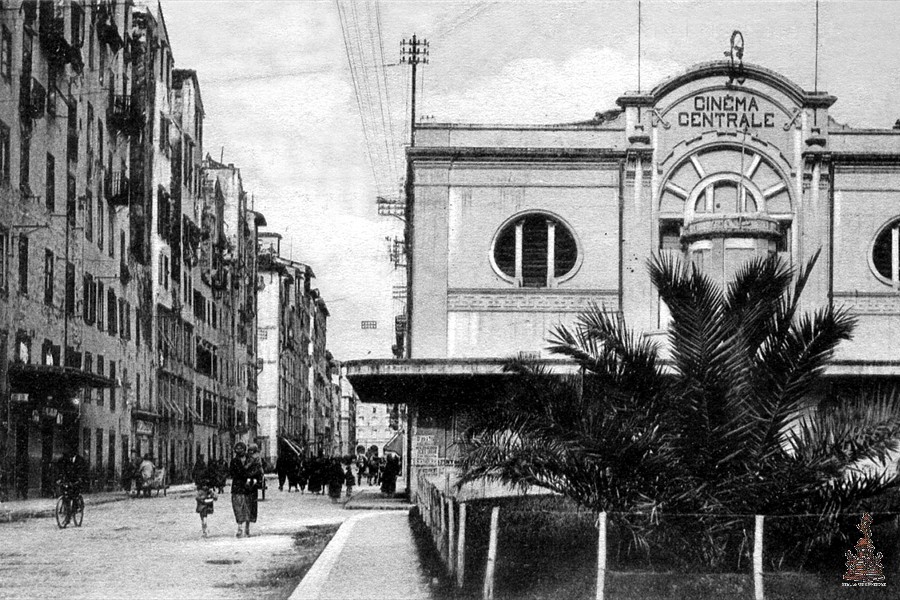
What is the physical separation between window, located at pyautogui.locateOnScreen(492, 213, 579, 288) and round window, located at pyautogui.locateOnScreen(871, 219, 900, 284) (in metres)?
7.91

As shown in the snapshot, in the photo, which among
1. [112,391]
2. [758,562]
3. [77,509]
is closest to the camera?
[758,562]

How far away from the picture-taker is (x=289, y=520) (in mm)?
26297

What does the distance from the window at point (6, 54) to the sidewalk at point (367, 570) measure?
1621 cm

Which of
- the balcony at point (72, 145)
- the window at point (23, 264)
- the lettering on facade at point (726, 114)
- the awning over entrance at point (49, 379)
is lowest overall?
the awning over entrance at point (49, 379)

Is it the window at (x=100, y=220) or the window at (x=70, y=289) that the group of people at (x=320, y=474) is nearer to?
the window at (x=70, y=289)

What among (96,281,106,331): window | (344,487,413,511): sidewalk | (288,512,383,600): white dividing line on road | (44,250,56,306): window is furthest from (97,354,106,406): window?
(288,512,383,600): white dividing line on road

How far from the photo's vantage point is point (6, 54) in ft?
102

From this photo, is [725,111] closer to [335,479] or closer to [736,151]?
[736,151]

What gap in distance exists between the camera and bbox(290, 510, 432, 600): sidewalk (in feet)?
41.1

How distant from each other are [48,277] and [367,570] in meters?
22.4

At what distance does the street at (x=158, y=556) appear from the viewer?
13.5m

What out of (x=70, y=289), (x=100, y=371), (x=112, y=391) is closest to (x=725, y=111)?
(x=70, y=289)

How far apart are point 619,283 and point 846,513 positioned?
22.1m

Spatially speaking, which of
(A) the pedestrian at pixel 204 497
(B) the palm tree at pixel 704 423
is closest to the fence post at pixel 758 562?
(B) the palm tree at pixel 704 423
